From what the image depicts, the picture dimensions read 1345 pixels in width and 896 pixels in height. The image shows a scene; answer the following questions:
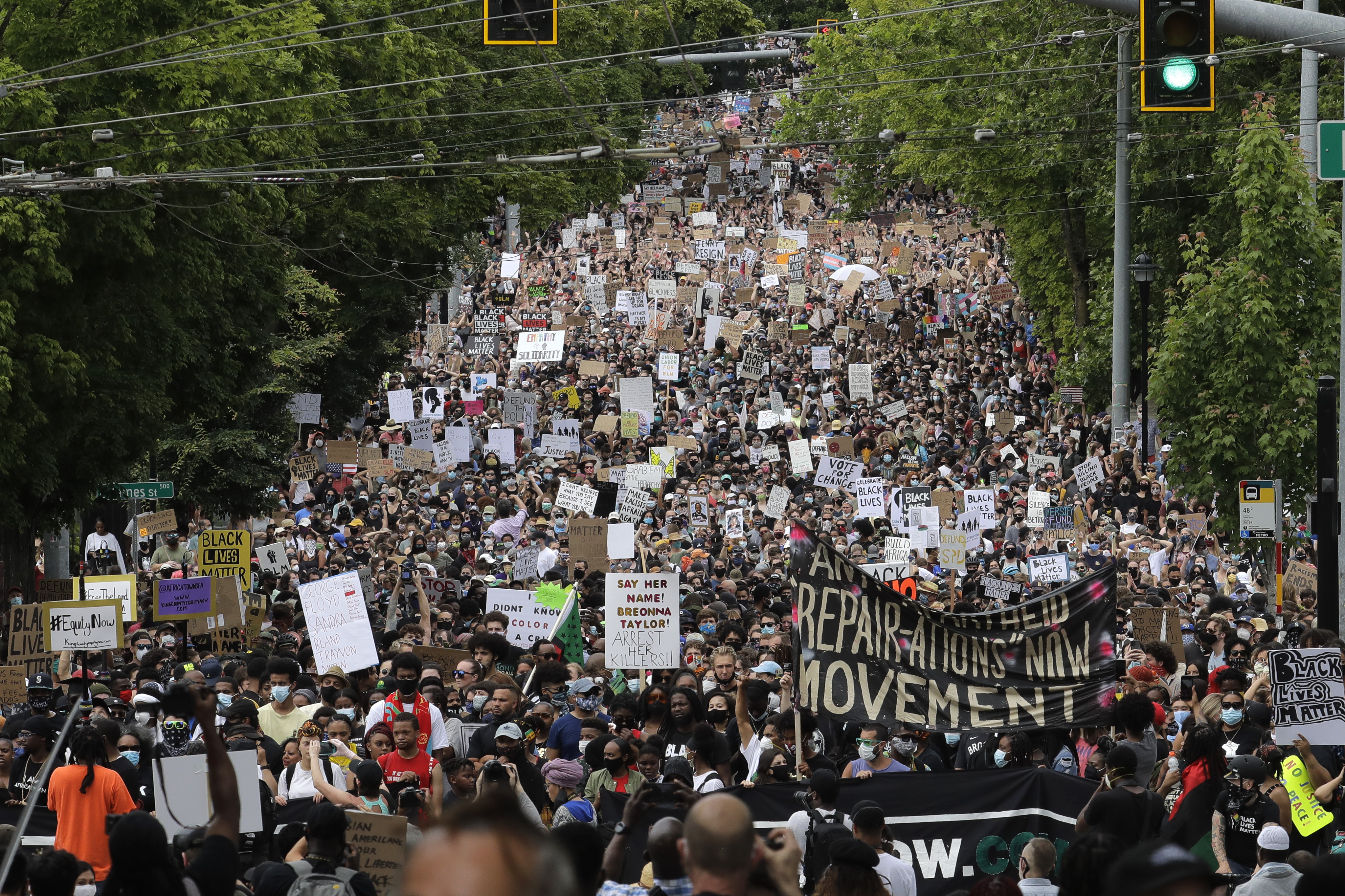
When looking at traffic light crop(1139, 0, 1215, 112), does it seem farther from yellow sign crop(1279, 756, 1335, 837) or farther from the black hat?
the black hat

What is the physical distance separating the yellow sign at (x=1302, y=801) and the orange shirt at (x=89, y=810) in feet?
19.0

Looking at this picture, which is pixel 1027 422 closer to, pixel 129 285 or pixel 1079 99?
pixel 1079 99

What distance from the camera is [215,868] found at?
5.56m

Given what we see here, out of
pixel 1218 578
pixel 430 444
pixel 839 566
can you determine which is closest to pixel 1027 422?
pixel 430 444

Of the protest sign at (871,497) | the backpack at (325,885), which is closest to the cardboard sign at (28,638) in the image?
the backpack at (325,885)

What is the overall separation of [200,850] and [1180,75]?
23.8 ft

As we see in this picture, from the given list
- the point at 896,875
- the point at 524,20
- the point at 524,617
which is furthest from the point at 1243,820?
the point at 524,617

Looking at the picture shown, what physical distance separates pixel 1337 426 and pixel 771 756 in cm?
810

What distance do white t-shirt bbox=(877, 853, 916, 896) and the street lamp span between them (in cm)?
2199

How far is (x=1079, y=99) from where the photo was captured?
34.3 meters

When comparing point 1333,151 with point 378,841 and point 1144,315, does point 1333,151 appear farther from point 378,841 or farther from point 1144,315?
point 1144,315

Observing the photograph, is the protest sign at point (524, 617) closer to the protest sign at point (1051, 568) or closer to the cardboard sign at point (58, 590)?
the cardboard sign at point (58, 590)

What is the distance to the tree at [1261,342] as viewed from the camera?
20844 mm

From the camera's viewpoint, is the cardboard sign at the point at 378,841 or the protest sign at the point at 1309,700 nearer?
the cardboard sign at the point at 378,841
